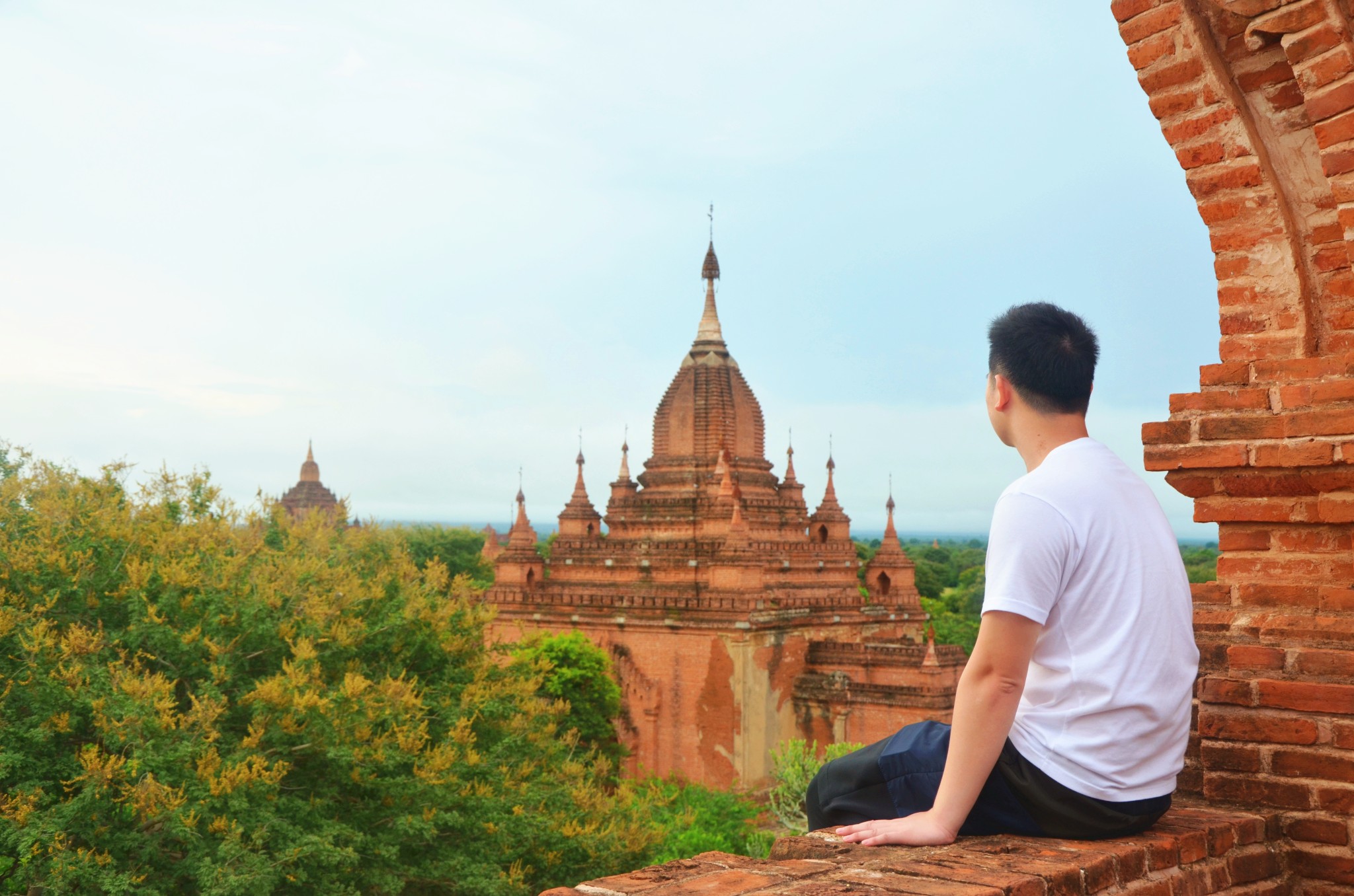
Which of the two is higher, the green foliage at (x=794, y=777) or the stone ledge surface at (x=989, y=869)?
the stone ledge surface at (x=989, y=869)

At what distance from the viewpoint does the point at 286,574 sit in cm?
1457

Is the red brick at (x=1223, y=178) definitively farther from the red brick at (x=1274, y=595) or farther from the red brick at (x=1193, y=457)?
the red brick at (x=1274, y=595)

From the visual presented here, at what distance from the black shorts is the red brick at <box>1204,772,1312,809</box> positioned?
30.5 inches

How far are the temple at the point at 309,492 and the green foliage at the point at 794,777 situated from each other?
50467 mm

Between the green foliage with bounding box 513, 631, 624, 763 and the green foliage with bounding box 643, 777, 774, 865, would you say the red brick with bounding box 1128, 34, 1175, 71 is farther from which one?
the green foliage with bounding box 513, 631, 624, 763

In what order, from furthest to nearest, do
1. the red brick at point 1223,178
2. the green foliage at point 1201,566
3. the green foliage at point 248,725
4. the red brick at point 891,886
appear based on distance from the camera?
1. the green foliage at point 1201,566
2. the green foliage at point 248,725
3. the red brick at point 1223,178
4. the red brick at point 891,886

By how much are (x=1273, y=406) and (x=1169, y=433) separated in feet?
1.26

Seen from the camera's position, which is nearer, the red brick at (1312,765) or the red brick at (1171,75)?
the red brick at (1312,765)

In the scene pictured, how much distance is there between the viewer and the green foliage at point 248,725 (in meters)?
11.4

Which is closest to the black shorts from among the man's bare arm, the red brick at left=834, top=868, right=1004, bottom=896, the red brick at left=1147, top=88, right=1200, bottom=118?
the man's bare arm

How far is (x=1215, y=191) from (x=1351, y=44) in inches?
29.8

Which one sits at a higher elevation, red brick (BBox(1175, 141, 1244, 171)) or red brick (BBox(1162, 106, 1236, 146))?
red brick (BBox(1162, 106, 1236, 146))

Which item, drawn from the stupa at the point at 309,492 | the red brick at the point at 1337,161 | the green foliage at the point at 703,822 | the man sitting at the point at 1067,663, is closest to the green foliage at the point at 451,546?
the stupa at the point at 309,492

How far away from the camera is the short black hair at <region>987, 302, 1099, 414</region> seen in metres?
3.54
